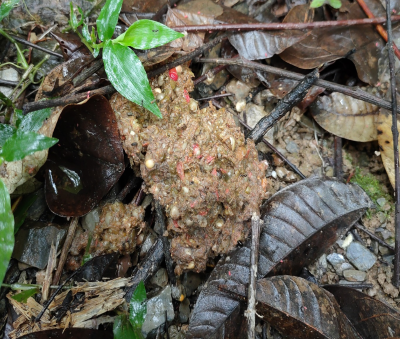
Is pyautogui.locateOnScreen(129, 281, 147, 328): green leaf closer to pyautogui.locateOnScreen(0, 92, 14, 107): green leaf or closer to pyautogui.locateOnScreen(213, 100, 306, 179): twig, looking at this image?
pyautogui.locateOnScreen(213, 100, 306, 179): twig

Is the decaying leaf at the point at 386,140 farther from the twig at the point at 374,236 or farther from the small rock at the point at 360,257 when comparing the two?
the small rock at the point at 360,257

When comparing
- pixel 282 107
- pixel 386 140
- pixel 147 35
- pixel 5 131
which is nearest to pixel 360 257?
pixel 386 140

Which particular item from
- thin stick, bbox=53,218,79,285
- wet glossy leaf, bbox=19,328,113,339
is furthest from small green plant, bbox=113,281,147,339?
thin stick, bbox=53,218,79,285

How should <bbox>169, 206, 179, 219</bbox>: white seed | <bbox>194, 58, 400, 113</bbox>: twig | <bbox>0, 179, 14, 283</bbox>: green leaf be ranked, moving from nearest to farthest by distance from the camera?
<bbox>0, 179, 14, 283</bbox>: green leaf
<bbox>169, 206, 179, 219</bbox>: white seed
<bbox>194, 58, 400, 113</bbox>: twig

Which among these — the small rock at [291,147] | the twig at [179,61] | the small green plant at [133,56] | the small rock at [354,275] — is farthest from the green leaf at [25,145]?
the small rock at [354,275]

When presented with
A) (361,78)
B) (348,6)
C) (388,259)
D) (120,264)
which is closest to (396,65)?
(361,78)
